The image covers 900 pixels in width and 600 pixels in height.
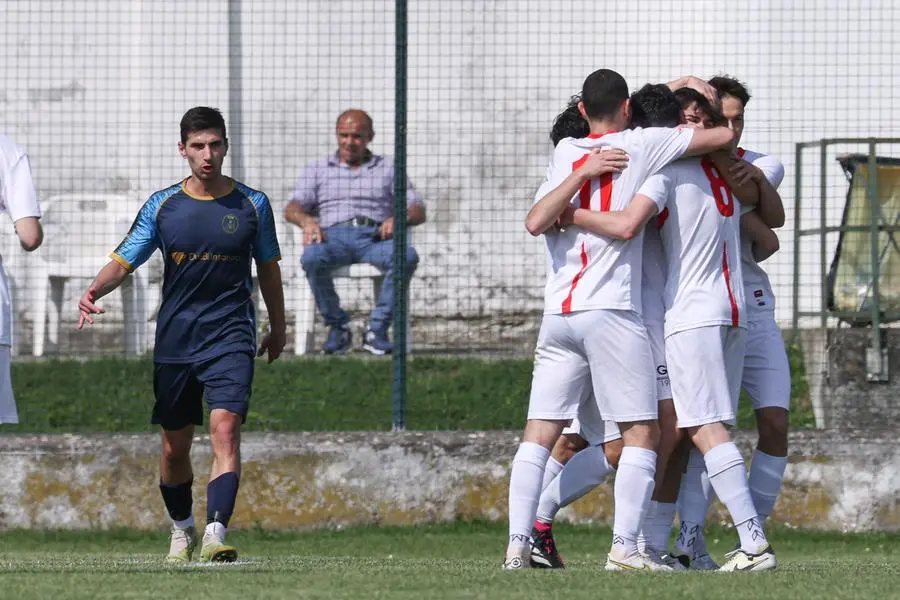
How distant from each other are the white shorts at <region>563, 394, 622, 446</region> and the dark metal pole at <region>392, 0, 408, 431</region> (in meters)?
Answer: 3.09

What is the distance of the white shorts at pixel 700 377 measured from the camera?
6.90 meters

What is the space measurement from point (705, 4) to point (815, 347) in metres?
2.58

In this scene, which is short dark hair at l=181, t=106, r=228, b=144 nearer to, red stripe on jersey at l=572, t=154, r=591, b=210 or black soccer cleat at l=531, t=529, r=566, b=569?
red stripe on jersey at l=572, t=154, r=591, b=210

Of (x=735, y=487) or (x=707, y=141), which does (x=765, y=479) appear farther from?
(x=707, y=141)

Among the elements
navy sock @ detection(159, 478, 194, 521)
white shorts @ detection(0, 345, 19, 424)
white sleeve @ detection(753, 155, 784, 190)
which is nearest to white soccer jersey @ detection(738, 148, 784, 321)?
white sleeve @ detection(753, 155, 784, 190)

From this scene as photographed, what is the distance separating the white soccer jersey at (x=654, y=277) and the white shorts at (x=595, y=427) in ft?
2.20

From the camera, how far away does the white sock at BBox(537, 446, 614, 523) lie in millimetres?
7703

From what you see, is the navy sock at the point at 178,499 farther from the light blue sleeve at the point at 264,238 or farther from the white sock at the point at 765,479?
the white sock at the point at 765,479

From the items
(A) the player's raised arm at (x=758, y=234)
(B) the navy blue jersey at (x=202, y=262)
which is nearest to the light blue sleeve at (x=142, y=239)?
(B) the navy blue jersey at (x=202, y=262)

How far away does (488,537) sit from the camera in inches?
400

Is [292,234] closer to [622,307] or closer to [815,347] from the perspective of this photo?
[815,347]

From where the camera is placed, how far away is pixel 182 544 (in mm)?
8211

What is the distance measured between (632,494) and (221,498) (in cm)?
178

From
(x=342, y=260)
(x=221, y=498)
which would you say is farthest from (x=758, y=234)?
(x=342, y=260)
